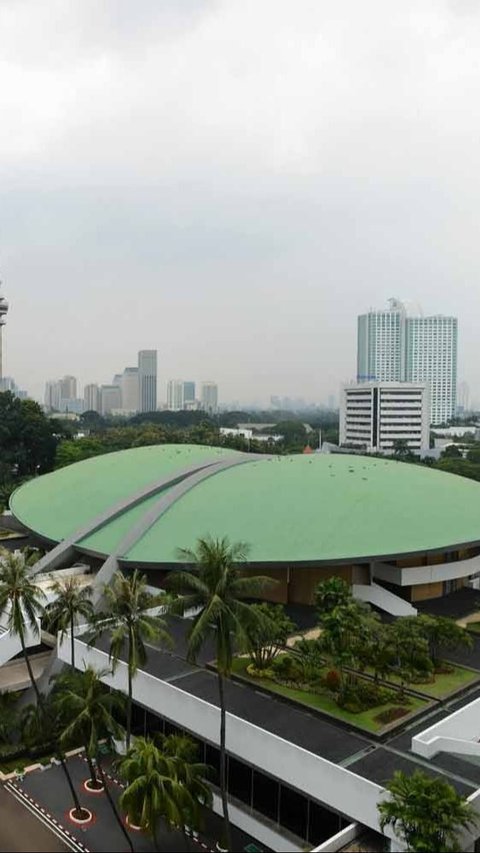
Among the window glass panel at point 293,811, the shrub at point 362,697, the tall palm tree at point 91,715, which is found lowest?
the window glass panel at point 293,811

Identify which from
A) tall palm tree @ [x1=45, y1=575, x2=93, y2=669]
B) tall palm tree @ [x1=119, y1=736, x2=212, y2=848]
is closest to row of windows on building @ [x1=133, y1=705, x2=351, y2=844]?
tall palm tree @ [x1=119, y1=736, x2=212, y2=848]

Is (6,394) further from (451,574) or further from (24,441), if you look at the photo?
(451,574)

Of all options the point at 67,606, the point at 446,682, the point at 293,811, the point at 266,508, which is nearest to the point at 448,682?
the point at 446,682

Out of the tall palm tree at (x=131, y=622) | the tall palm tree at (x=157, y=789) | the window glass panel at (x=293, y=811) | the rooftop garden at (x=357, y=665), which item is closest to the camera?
the tall palm tree at (x=157, y=789)

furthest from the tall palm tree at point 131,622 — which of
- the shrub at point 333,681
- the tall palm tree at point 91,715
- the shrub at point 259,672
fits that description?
the shrub at point 333,681

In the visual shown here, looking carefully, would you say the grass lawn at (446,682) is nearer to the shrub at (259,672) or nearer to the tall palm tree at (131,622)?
the shrub at (259,672)

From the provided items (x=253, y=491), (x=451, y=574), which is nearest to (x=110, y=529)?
(x=253, y=491)

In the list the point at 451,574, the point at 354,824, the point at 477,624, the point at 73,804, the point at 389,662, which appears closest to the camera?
the point at 354,824
